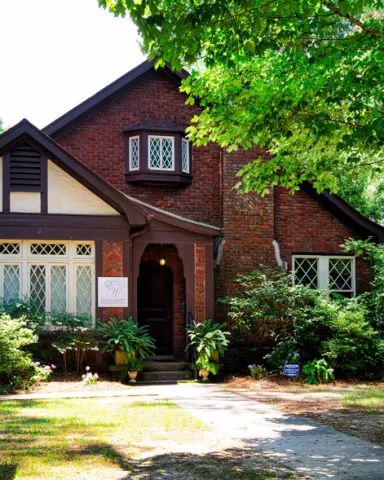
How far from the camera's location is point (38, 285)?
1530 cm

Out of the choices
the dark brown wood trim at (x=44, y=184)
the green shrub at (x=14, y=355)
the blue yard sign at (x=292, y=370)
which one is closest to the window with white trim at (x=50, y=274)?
the dark brown wood trim at (x=44, y=184)

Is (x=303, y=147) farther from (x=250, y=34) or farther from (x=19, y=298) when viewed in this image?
(x=19, y=298)

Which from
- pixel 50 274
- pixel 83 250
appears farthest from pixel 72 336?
pixel 83 250

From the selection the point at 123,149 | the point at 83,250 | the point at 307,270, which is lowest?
the point at 307,270

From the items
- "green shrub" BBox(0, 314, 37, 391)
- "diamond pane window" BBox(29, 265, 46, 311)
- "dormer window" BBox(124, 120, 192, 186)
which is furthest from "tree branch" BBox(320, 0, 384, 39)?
"dormer window" BBox(124, 120, 192, 186)

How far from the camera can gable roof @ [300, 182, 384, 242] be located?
61.2ft

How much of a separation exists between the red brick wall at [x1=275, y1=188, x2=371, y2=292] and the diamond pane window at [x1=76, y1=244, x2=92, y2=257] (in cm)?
529

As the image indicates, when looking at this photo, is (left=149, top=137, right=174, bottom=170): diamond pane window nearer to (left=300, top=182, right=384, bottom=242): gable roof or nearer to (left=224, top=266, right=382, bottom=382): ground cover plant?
(left=224, top=266, right=382, bottom=382): ground cover plant

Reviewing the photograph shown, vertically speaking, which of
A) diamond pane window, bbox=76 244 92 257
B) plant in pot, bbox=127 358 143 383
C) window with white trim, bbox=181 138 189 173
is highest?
window with white trim, bbox=181 138 189 173

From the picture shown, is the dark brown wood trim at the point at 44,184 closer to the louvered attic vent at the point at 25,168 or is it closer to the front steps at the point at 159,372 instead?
the louvered attic vent at the point at 25,168

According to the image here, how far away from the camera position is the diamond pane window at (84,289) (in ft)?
50.7

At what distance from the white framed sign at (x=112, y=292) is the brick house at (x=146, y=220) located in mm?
30

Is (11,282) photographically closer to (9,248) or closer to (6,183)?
(9,248)

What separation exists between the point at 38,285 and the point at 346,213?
8.19 metres
